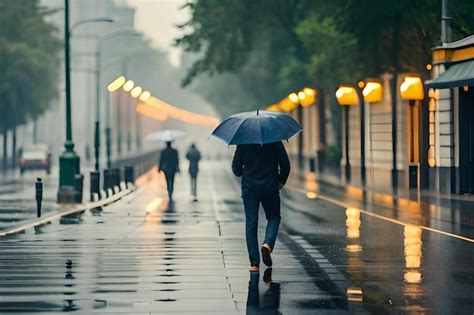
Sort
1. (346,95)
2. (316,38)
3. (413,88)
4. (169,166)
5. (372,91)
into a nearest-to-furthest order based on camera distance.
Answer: (169,166) → (413,88) → (372,91) → (346,95) → (316,38)

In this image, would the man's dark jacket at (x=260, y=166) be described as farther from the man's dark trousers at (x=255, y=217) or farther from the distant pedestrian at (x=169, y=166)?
the distant pedestrian at (x=169, y=166)

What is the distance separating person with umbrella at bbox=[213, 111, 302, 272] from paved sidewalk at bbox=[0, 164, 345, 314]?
1.48 ft

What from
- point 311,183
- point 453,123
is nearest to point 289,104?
point 311,183

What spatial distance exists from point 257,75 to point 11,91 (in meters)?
19.7

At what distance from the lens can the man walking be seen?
16047mm

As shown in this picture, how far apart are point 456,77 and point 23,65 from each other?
53.3m

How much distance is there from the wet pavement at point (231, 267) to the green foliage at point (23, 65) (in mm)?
57485

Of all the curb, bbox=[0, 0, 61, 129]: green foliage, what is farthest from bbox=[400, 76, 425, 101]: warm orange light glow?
bbox=[0, 0, 61, 129]: green foliage

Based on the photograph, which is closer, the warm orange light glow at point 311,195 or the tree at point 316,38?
the warm orange light glow at point 311,195

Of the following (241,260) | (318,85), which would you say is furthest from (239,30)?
(241,260)

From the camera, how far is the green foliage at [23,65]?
84.9 meters

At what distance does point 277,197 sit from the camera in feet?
52.9

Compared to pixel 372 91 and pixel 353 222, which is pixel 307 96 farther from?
pixel 353 222

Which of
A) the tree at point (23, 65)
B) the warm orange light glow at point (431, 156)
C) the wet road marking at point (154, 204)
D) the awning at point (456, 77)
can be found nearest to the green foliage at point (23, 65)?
the tree at point (23, 65)
